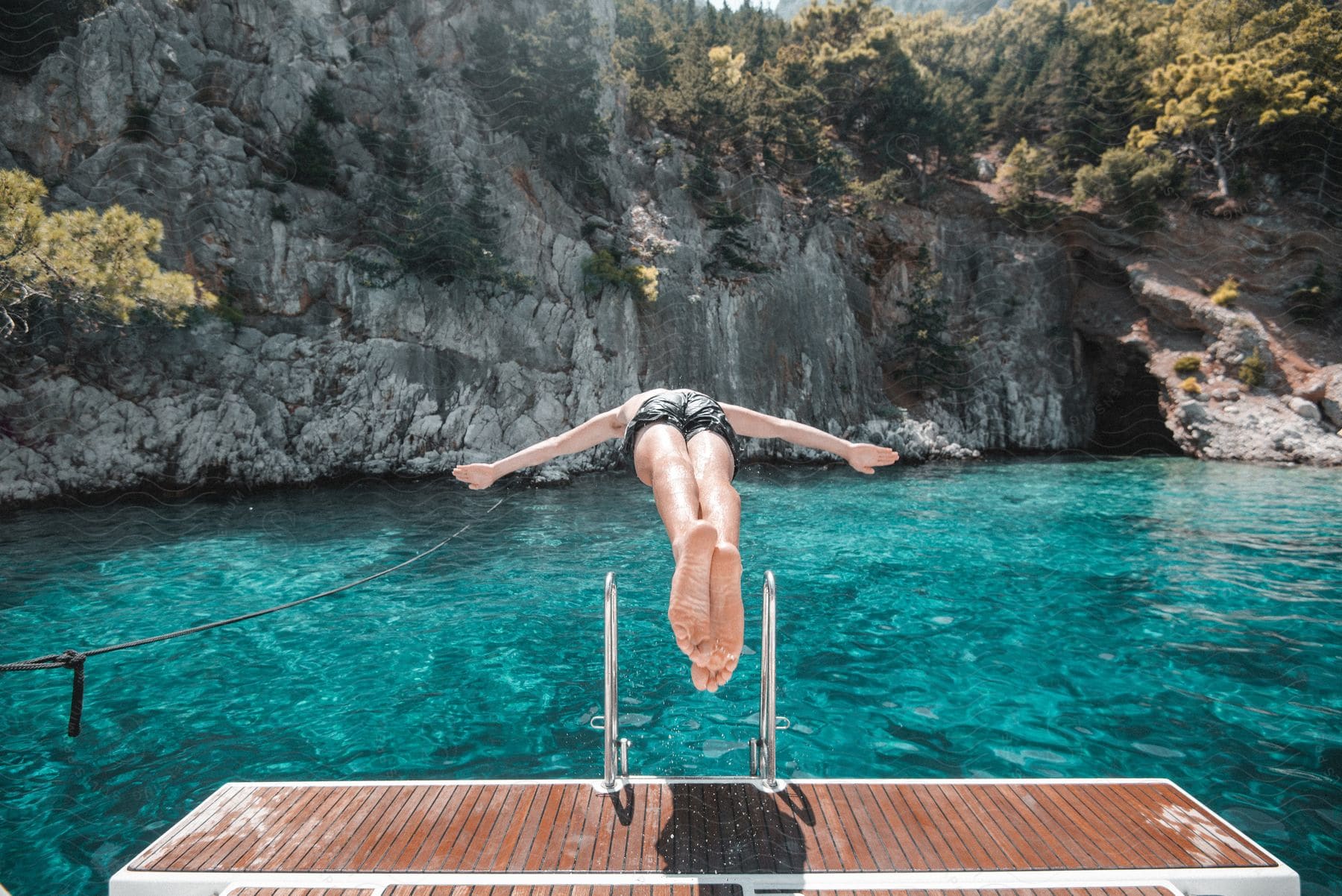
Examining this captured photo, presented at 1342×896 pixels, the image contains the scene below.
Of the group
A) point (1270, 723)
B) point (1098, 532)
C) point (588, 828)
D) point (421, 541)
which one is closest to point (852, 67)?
point (1098, 532)

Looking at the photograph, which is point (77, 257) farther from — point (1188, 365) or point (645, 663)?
point (1188, 365)

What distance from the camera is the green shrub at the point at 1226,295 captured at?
23984 mm

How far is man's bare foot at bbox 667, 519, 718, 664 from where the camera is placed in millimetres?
2387

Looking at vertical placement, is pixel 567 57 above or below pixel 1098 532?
above

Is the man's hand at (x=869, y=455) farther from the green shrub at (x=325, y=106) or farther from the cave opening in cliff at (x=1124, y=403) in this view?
the cave opening in cliff at (x=1124, y=403)

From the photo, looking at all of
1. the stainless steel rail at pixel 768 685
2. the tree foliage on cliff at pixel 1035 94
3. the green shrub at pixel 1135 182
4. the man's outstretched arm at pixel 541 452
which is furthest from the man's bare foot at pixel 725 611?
the green shrub at pixel 1135 182

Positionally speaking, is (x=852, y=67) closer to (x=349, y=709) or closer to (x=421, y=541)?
(x=421, y=541)

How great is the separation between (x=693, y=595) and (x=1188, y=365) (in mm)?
29506

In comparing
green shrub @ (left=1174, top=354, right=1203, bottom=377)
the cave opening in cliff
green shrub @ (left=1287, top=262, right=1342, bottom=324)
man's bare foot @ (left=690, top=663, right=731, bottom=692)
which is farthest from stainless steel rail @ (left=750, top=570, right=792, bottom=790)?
green shrub @ (left=1287, top=262, right=1342, bottom=324)

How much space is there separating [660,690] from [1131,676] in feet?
14.1

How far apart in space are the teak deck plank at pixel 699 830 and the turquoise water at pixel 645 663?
43.3 inches

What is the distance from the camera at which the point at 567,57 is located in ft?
73.3

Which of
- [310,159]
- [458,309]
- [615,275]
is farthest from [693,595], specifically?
[310,159]

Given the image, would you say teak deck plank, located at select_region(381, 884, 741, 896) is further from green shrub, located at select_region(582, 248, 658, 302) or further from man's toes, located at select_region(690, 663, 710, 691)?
green shrub, located at select_region(582, 248, 658, 302)
